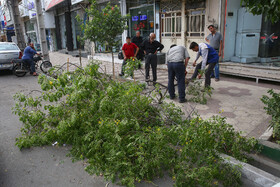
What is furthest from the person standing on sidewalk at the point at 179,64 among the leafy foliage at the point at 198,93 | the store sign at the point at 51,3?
the store sign at the point at 51,3

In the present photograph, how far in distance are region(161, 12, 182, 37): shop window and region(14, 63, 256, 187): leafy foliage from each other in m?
7.46

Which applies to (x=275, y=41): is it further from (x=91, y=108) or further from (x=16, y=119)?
(x=16, y=119)

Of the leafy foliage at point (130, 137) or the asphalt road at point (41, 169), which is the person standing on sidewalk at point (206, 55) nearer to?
the leafy foliage at point (130, 137)

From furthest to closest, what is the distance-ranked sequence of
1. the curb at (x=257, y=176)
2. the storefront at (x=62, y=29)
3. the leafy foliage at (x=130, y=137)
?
1. the storefront at (x=62, y=29)
2. the leafy foliage at (x=130, y=137)
3. the curb at (x=257, y=176)

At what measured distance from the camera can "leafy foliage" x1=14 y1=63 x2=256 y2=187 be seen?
124 inches

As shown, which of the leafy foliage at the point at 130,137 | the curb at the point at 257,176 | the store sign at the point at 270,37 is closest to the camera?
Result: the curb at the point at 257,176

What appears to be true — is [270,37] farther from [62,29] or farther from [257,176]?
[62,29]

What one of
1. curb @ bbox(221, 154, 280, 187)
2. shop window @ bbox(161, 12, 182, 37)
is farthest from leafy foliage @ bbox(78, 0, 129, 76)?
curb @ bbox(221, 154, 280, 187)

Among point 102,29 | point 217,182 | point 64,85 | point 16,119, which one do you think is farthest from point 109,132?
point 102,29

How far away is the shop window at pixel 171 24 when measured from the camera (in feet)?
36.3

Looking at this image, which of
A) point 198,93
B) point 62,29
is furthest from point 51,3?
point 198,93

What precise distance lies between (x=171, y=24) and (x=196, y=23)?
170cm

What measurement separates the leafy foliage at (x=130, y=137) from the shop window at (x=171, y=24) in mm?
7458

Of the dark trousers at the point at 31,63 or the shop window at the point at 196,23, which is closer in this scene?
the shop window at the point at 196,23
